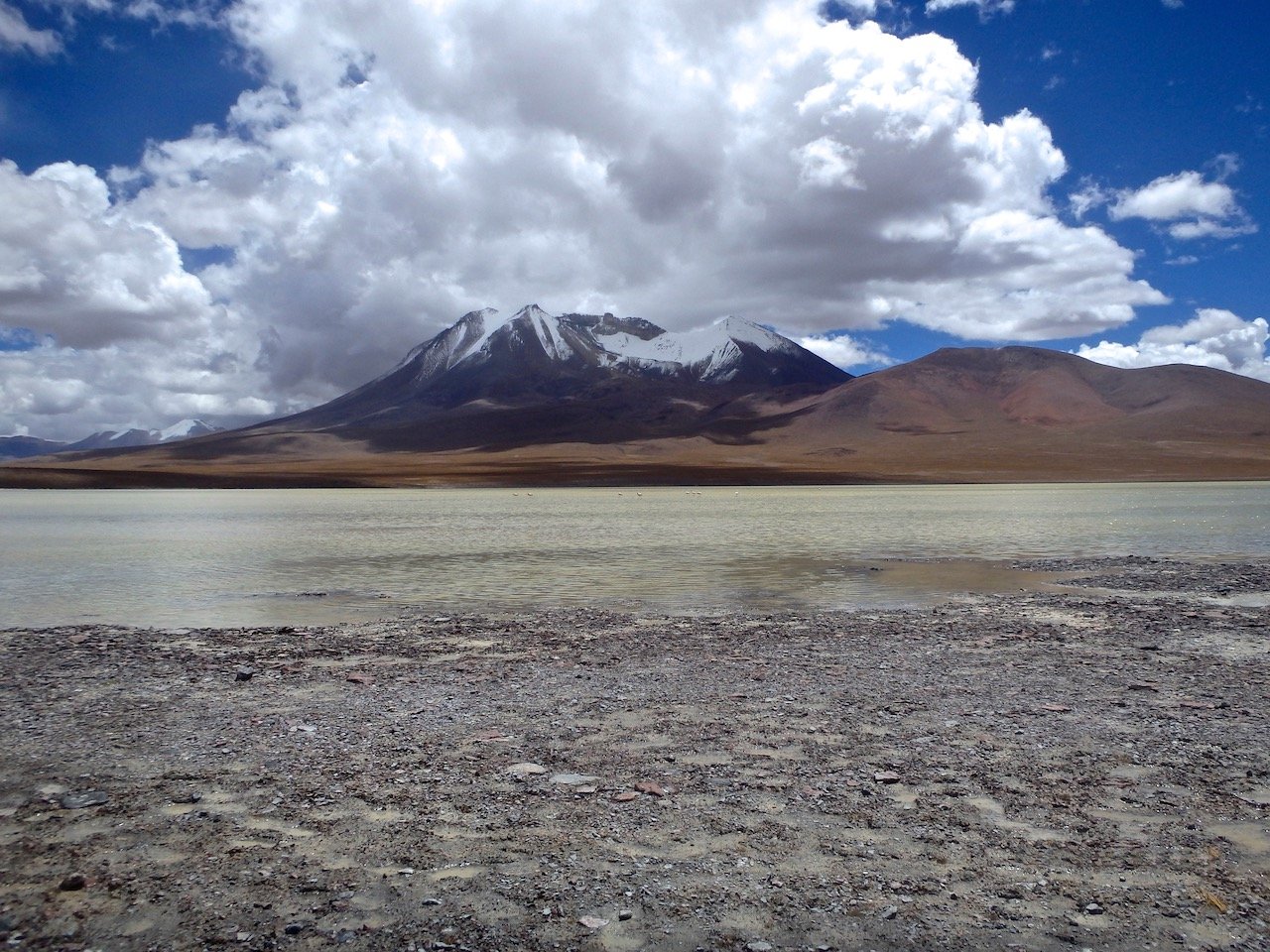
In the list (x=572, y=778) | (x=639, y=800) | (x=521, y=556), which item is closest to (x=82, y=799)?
(x=572, y=778)

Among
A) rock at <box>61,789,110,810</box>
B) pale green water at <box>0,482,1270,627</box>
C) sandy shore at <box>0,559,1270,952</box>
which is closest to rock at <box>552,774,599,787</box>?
sandy shore at <box>0,559,1270,952</box>

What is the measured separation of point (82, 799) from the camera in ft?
19.6

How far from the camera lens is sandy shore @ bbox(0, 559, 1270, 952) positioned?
4469 mm

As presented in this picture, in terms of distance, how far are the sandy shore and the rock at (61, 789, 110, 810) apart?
28mm

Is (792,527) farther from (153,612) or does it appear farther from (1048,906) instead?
(1048,906)

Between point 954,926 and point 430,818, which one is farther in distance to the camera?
point 430,818

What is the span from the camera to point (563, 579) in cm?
2016

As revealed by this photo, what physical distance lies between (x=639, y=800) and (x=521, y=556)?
66.0ft

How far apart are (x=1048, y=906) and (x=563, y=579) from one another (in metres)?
16.0

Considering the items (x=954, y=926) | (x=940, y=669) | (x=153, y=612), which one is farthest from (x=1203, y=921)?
(x=153, y=612)

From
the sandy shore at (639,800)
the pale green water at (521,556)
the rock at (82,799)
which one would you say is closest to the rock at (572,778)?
the sandy shore at (639,800)

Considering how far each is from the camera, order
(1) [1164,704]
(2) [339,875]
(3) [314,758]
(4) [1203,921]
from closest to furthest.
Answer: (4) [1203,921]
(2) [339,875]
(3) [314,758]
(1) [1164,704]

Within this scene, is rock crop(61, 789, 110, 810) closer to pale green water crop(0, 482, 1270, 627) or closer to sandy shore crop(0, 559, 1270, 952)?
sandy shore crop(0, 559, 1270, 952)

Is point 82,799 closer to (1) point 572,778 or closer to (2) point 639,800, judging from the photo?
(1) point 572,778
